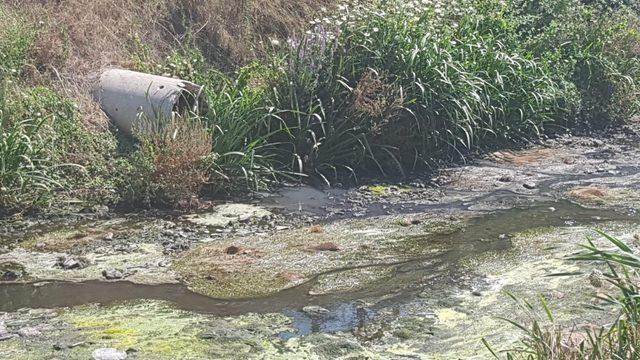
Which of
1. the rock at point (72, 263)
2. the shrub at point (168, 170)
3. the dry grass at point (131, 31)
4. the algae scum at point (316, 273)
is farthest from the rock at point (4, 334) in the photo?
the dry grass at point (131, 31)

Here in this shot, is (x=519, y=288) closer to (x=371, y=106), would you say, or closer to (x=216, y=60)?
(x=371, y=106)

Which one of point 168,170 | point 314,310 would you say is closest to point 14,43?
point 168,170

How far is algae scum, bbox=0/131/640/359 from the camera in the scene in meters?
4.39

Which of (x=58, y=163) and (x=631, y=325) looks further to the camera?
(x=58, y=163)

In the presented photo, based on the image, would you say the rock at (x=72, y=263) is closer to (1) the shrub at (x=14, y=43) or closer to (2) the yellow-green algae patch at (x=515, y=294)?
(2) the yellow-green algae patch at (x=515, y=294)

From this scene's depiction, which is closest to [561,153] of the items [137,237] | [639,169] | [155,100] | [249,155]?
[639,169]

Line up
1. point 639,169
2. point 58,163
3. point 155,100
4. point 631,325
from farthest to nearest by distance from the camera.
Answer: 1. point 639,169
2. point 155,100
3. point 58,163
4. point 631,325

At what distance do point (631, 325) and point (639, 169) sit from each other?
243 inches

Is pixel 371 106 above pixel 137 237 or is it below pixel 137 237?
above

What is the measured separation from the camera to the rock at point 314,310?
4.82 metres

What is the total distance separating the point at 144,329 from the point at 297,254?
1.61 metres

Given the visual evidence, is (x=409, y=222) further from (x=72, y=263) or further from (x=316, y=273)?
(x=72, y=263)

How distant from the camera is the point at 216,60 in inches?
389

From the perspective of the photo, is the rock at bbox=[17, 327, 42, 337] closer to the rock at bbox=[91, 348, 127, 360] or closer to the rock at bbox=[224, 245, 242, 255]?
the rock at bbox=[91, 348, 127, 360]
